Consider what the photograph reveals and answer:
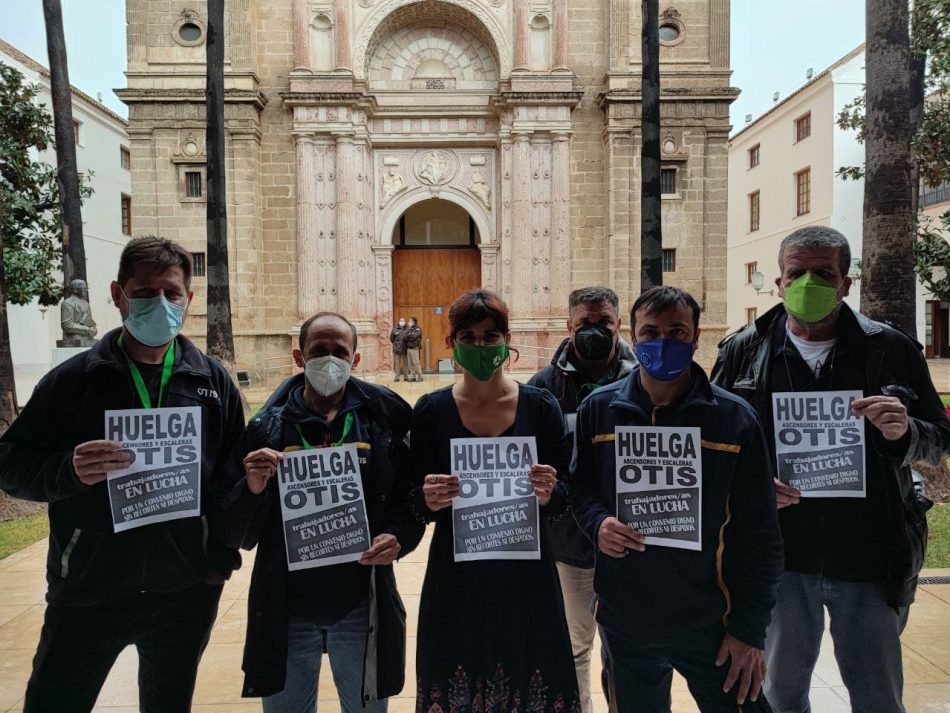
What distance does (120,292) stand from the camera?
2.73 meters

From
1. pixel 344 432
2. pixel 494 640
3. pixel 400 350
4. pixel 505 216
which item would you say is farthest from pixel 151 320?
pixel 505 216

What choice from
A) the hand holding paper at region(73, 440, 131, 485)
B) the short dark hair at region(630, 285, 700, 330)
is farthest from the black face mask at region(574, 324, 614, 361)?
the hand holding paper at region(73, 440, 131, 485)

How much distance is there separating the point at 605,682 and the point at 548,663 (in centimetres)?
43

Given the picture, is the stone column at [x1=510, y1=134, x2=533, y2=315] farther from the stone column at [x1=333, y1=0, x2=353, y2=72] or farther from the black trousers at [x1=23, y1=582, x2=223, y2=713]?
the black trousers at [x1=23, y1=582, x2=223, y2=713]

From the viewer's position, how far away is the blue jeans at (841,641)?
107 inches

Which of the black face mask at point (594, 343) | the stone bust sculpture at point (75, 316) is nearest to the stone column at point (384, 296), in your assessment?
the stone bust sculpture at point (75, 316)

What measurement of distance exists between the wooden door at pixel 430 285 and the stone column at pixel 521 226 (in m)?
2.98

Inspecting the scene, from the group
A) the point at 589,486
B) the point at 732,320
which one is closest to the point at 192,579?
the point at 589,486

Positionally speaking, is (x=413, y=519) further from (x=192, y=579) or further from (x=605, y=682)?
(x=605, y=682)

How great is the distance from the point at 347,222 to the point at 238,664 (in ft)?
57.7

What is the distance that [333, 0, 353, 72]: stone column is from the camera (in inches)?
801

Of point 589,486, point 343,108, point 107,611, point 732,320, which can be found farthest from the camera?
point 732,320

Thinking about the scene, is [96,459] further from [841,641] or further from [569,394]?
[841,641]

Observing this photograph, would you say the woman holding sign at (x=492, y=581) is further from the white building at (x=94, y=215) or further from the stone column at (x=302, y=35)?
the white building at (x=94, y=215)
